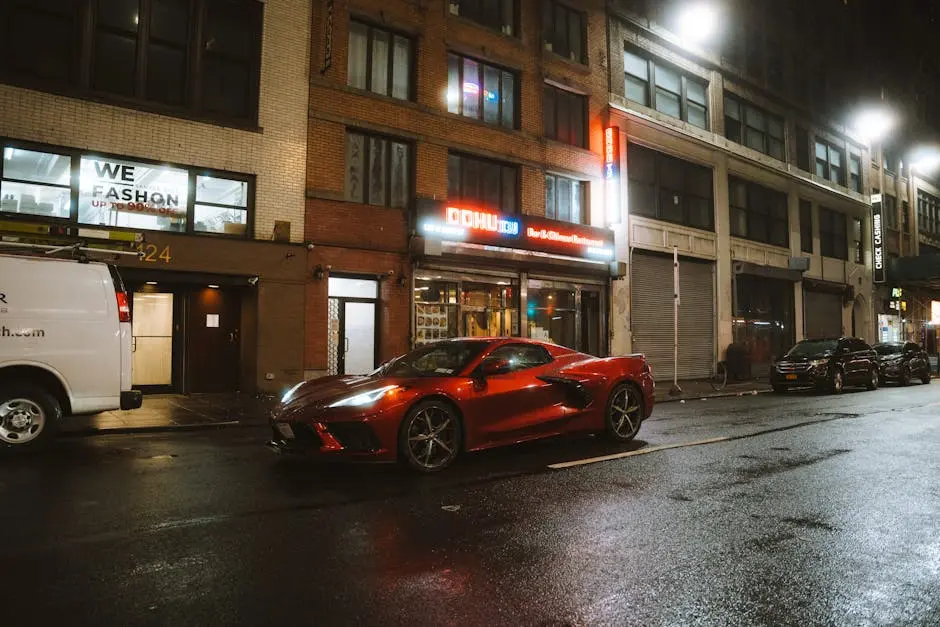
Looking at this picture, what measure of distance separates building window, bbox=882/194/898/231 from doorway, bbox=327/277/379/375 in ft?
112

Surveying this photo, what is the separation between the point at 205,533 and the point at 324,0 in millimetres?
14654

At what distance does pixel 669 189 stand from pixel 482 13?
9571 millimetres

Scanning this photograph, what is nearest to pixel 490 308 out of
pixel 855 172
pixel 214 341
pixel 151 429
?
pixel 214 341

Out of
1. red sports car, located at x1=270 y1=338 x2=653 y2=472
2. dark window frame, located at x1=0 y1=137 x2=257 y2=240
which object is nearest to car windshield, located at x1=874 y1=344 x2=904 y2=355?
red sports car, located at x1=270 y1=338 x2=653 y2=472

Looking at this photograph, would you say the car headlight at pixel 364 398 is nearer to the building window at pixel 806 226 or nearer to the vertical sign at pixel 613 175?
the vertical sign at pixel 613 175

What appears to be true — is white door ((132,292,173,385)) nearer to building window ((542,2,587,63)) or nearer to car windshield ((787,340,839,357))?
building window ((542,2,587,63))

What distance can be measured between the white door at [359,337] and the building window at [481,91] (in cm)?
655

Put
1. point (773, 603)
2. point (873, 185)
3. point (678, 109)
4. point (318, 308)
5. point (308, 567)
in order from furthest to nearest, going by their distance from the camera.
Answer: point (873, 185)
point (678, 109)
point (318, 308)
point (308, 567)
point (773, 603)

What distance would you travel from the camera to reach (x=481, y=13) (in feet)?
60.8

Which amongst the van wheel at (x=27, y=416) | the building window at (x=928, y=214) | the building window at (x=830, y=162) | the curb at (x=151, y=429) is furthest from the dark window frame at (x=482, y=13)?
the building window at (x=928, y=214)

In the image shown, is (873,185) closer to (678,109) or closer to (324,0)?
(678,109)

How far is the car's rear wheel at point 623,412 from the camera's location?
26.0 feet

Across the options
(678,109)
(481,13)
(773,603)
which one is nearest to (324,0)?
(481,13)

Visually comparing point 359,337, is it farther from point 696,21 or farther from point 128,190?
point 696,21
